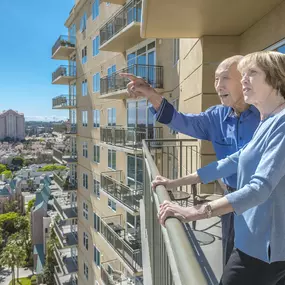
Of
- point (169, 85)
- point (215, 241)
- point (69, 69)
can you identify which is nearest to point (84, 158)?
point (69, 69)

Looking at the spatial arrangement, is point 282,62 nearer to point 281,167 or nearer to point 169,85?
point 281,167

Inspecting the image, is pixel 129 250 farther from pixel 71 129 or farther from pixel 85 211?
pixel 71 129

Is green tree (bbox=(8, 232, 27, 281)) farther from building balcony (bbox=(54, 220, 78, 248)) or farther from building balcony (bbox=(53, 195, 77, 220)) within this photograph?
building balcony (bbox=(53, 195, 77, 220))

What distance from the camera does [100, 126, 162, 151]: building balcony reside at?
33.0ft

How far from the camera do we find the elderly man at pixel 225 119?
1955 mm

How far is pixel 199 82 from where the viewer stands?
4.95 meters

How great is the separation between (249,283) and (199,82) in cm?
400

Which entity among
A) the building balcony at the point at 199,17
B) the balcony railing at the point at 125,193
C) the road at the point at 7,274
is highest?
the building balcony at the point at 199,17

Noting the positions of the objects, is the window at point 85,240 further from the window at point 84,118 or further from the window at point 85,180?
the window at point 84,118

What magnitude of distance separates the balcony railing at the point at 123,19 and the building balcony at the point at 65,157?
10.9 m

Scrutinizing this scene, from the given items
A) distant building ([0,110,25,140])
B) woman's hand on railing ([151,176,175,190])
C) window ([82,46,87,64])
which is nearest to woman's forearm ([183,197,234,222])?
woman's hand on railing ([151,176,175,190])

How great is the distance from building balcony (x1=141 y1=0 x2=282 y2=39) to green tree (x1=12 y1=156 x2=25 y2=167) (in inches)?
5117

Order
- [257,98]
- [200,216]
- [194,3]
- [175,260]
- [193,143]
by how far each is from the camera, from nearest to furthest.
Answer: [175,260]
[200,216]
[257,98]
[194,3]
[193,143]

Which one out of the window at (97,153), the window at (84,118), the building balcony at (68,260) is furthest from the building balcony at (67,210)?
the window at (84,118)
